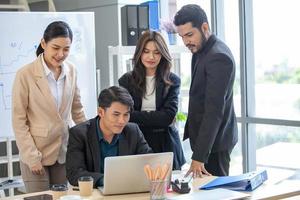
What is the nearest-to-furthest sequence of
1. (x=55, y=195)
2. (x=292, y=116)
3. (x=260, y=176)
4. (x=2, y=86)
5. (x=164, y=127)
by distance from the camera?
(x=55, y=195)
(x=260, y=176)
(x=164, y=127)
(x=2, y=86)
(x=292, y=116)

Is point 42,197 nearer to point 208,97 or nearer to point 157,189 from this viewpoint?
point 157,189

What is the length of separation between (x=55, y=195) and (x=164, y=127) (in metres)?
0.98

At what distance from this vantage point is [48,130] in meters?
2.81

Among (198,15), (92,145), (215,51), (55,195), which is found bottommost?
(55,195)

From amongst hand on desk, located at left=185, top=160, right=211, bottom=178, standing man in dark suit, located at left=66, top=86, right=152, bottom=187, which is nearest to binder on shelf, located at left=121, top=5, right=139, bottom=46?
standing man in dark suit, located at left=66, top=86, right=152, bottom=187

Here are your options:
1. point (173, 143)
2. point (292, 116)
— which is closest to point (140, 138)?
point (173, 143)

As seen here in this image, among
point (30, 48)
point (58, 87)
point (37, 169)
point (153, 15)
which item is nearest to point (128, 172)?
point (37, 169)

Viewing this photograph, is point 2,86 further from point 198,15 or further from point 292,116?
point 292,116

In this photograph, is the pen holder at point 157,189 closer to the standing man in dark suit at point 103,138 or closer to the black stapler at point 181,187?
the black stapler at point 181,187

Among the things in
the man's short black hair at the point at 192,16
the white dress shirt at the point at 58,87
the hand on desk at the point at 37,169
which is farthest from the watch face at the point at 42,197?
the man's short black hair at the point at 192,16

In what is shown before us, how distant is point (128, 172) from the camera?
224 centimetres

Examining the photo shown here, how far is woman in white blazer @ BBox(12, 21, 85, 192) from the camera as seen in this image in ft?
9.06

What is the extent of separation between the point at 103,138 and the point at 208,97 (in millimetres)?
588

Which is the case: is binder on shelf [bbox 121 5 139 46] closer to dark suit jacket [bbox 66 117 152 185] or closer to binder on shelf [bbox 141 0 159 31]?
binder on shelf [bbox 141 0 159 31]
